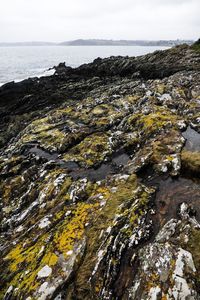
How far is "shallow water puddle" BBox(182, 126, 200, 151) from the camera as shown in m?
16.7

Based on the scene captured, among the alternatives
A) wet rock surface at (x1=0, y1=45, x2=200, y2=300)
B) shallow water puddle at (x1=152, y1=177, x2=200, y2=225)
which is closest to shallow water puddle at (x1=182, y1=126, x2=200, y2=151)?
wet rock surface at (x1=0, y1=45, x2=200, y2=300)

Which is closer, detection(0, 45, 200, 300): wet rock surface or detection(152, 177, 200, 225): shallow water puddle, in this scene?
detection(0, 45, 200, 300): wet rock surface

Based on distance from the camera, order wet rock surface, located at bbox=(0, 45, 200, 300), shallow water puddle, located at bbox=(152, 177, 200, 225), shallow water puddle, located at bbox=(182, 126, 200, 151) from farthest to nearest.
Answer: shallow water puddle, located at bbox=(182, 126, 200, 151) → shallow water puddle, located at bbox=(152, 177, 200, 225) → wet rock surface, located at bbox=(0, 45, 200, 300)

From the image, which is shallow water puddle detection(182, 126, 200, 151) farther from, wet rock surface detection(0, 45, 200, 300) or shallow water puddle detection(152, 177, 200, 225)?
shallow water puddle detection(152, 177, 200, 225)

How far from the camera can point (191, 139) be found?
17766 millimetres

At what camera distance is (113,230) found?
1061cm

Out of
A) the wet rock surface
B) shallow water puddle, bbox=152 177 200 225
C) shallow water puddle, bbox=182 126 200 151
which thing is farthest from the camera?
shallow water puddle, bbox=182 126 200 151

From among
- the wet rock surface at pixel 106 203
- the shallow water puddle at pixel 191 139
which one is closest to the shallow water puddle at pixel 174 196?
the wet rock surface at pixel 106 203

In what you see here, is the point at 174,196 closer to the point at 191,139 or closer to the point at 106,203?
the point at 106,203

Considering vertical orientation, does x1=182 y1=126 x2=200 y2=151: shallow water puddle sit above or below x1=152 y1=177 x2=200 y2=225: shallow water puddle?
above

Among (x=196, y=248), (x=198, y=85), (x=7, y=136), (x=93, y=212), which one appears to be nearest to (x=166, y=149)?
(x=93, y=212)

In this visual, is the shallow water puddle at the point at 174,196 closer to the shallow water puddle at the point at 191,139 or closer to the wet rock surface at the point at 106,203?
the wet rock surface at the point at 106,203

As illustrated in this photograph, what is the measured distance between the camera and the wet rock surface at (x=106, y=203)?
29.4 ft

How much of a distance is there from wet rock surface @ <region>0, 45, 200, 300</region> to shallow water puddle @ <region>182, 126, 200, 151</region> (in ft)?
0.22
